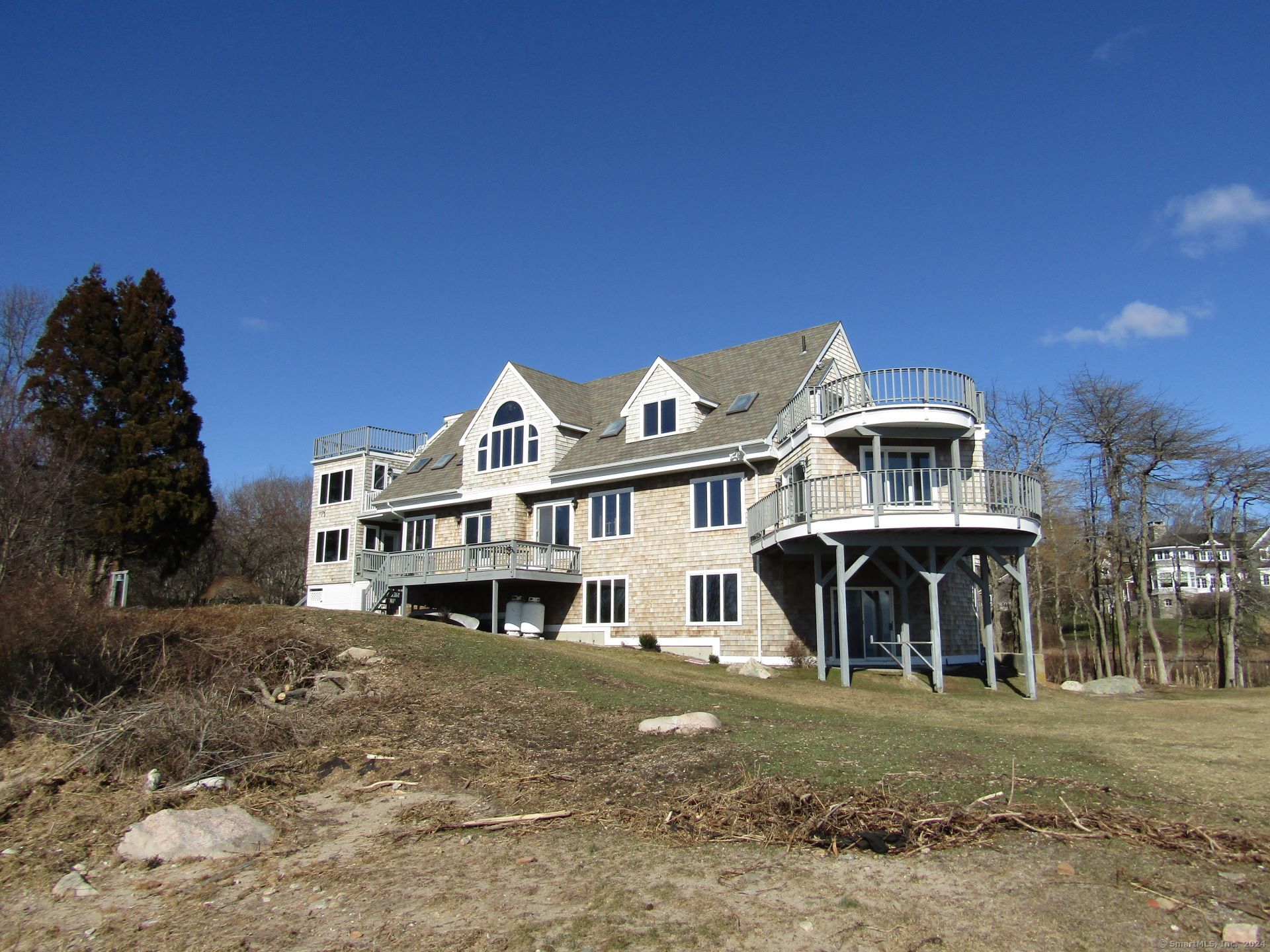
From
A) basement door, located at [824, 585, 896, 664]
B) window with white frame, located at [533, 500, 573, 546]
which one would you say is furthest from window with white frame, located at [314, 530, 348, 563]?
basement door, located at [824, 585, 896, 664]

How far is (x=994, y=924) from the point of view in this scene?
4945mm

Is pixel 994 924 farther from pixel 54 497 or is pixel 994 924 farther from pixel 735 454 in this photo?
pixel 54 497

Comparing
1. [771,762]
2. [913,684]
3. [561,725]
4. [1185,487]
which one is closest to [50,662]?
[561,725]

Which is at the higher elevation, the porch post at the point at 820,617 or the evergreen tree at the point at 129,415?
the evergreen tree at the point at 129,415

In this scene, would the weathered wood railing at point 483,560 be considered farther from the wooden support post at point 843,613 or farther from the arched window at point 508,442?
the wooden support post at point 843,613

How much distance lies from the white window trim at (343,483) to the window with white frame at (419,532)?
4826 mm

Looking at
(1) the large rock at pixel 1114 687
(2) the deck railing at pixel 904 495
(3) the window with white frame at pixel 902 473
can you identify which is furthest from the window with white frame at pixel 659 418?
(1) the large rock at pixel 1114 687

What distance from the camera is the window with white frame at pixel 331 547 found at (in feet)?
117

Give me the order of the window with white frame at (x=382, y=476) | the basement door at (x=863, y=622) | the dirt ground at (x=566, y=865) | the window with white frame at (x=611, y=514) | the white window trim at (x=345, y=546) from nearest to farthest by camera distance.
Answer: the dirt ground at (x=566, y=865) < the basement door at (x=863, y=622) < the window with white frame at (x=611, y=514) < the white window trim at (x=345, y=546) < the window with white frame at (x=382, y=476)

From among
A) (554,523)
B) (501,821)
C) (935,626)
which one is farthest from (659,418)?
(501,821)

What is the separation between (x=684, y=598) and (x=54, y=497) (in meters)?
15.4

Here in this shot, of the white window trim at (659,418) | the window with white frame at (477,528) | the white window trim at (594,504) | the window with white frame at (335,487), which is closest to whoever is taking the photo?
the white window trim at (659,418)

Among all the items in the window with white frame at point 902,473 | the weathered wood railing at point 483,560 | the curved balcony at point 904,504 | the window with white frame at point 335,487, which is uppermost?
the window with white frame at point 335,487

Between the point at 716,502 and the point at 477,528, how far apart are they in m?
9.85
